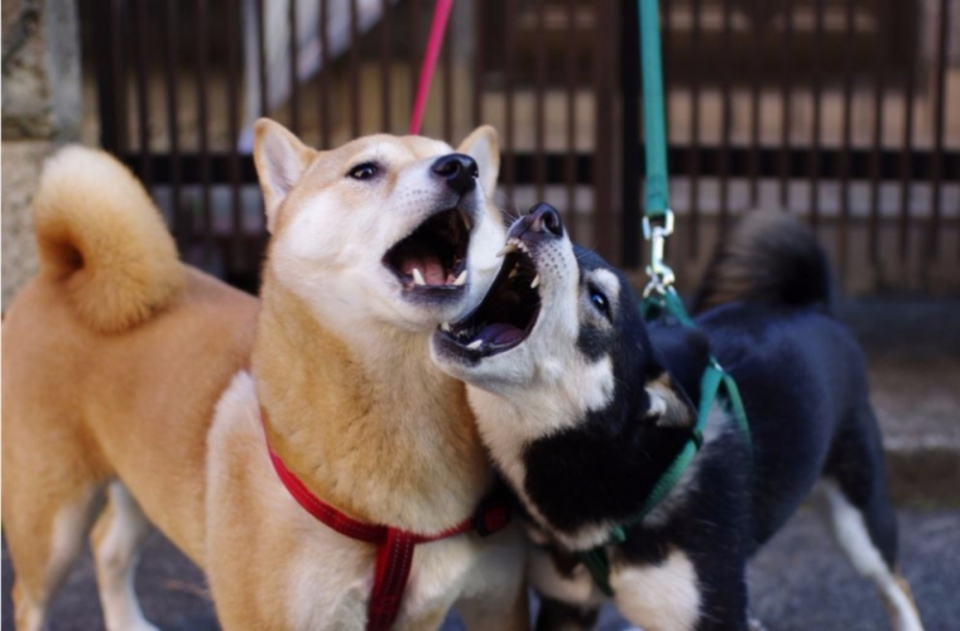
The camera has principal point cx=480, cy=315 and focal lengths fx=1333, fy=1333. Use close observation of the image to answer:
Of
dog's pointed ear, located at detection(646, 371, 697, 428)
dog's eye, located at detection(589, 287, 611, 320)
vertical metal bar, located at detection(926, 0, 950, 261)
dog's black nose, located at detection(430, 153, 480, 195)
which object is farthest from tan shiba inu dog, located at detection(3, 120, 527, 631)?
vertical metal bar, located at detection(926, 0, 950, 261)

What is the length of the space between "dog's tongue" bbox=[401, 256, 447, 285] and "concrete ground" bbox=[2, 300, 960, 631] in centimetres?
174

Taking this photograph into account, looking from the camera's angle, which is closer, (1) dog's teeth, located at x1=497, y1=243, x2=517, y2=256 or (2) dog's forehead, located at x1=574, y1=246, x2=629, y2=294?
(1) dog's teeth, located at x1=497, y1=243, x2=517, y2=256

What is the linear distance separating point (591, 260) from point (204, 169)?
3.33m

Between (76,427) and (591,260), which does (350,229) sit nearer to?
(591,260)

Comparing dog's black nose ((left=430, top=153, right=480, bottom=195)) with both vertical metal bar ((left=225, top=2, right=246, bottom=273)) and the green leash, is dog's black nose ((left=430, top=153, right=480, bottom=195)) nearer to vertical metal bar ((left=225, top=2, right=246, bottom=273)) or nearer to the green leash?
the green leash

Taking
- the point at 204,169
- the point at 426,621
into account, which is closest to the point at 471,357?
the point at 426,621

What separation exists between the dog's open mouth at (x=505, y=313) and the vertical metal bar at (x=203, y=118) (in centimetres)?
329

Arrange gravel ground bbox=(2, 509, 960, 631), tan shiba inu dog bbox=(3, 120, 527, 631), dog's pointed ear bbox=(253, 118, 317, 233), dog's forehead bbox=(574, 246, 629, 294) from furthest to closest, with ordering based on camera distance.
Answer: gravel ground bbox=(2, 509, 960, 631), dog's pointed ear bbox=(253, 118, 317, 233), dog's forehead bbox=(574, 246, 629, 294), tan shiba inu dog bbox=(3, 120, 527, 631)

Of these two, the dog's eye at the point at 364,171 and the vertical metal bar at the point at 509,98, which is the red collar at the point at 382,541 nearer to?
the dog's eye at the point at 364,171

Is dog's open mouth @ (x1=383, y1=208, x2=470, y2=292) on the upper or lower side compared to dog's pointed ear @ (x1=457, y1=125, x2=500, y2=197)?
lower

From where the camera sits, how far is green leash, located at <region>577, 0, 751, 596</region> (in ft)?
9.82

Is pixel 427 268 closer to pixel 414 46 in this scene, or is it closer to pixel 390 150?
pixel 390 150

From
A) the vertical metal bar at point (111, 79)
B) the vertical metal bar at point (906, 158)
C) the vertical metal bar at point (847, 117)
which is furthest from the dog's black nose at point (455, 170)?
the vertical metal bar at point (906, 158)

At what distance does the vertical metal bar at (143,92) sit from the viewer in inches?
224
